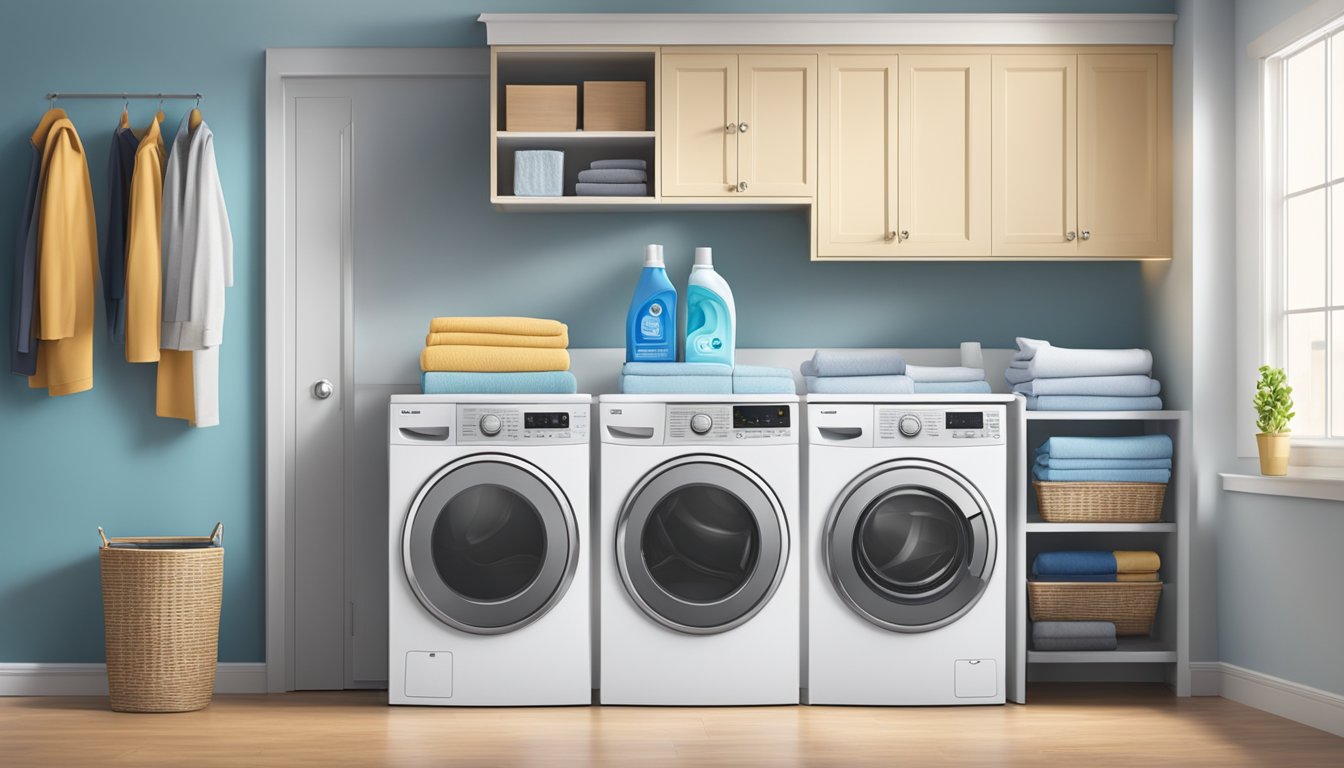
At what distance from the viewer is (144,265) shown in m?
3.33

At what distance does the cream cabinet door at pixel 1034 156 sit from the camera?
3455 millimetres

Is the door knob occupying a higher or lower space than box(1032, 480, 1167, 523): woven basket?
higher

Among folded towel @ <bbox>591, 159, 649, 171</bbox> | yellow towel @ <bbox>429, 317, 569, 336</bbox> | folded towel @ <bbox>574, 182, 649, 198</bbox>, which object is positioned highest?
folded towel @ <bbox>591, 159, 649, 171</bbox>

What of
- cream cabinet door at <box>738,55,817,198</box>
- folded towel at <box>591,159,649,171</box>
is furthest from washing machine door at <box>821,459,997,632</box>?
folded towel at <box>591,159,649,171</box>

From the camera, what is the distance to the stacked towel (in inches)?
134

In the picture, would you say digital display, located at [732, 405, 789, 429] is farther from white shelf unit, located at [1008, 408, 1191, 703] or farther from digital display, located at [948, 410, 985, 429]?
white shelf unit, located at [1008, 408, 1191, 703]

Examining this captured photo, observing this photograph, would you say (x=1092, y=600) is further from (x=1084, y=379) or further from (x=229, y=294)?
(x=229, y=294)

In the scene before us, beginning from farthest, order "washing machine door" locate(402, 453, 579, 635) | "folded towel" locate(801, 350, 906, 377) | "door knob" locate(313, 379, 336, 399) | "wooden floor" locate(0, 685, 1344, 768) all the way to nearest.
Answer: "door knob" locate(313, 379, 336, 399)
"folded towel" locate(801, 350, 906, 377)
"washing machine door" locate(402, 453, 579, 635)
"wooden floor" locate(0, 685, 1344, 768)

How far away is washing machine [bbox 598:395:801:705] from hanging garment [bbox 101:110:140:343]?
61.8 inches

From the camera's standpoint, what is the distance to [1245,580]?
3281mm

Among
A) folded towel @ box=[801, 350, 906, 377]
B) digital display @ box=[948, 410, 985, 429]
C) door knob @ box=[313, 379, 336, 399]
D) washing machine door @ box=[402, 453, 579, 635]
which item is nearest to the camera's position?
washing machine door @ box=[402, 453, 579, 635]

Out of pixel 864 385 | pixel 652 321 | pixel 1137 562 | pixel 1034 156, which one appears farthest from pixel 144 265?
pixel 1137 562

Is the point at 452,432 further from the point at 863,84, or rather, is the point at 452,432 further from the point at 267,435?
the point at 863,84

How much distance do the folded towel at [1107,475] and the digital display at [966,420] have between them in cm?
37
